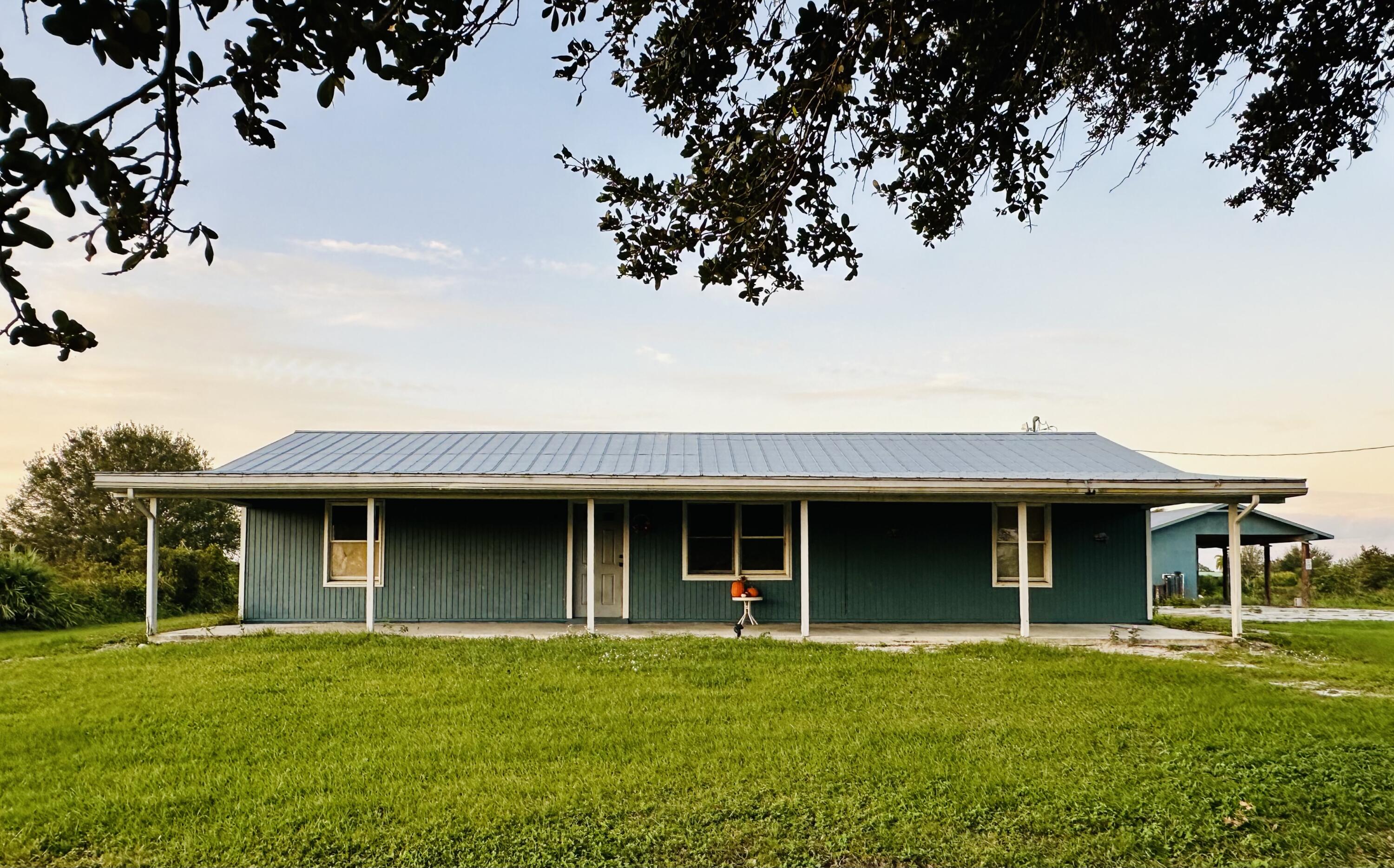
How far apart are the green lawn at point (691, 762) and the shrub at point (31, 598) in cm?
647

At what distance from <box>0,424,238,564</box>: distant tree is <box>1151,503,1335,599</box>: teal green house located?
95.0 ft

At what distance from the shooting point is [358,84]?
15.1ft

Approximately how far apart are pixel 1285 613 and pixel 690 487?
15.2 metres

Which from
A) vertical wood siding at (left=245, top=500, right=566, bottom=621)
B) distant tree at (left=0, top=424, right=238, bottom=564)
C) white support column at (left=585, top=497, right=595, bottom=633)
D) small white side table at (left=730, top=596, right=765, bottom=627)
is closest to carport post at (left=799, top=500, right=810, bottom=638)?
small white side table at (left=730, top=596, right=765, bottom=627)

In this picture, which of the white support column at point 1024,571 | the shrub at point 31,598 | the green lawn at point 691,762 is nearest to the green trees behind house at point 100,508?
the shrub at point 31,598

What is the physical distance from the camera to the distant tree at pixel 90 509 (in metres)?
30.5

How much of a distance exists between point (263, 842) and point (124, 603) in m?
15.1

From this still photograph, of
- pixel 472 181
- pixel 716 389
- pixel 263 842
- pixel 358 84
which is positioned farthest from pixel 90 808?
pixel 716 389

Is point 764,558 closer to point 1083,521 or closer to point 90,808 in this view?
point 1083,521

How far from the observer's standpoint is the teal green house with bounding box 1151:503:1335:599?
23.8 m

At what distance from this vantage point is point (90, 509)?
31.0m

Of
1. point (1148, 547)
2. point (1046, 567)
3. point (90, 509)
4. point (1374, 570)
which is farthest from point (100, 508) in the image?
point (1374, 570)

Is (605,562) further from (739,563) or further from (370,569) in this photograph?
(370,569)

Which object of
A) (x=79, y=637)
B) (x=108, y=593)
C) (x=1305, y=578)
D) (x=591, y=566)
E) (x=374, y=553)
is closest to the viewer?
(x=591, y=566)
